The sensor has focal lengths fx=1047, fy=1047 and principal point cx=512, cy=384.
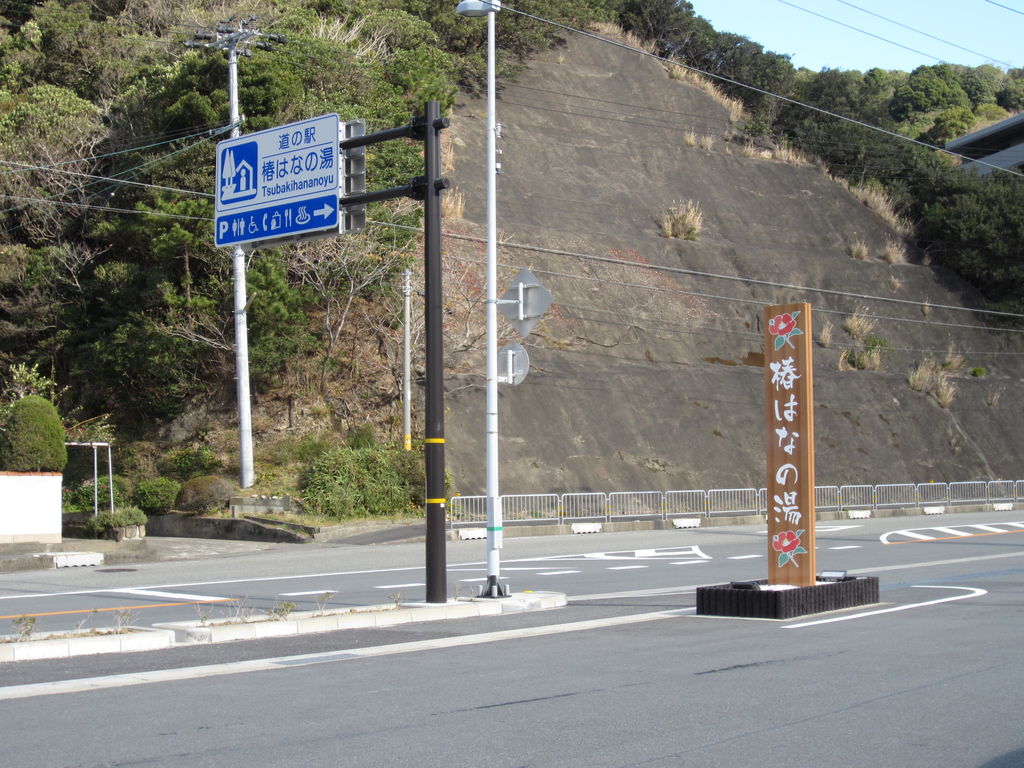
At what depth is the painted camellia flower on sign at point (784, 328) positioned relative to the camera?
12.6 meters

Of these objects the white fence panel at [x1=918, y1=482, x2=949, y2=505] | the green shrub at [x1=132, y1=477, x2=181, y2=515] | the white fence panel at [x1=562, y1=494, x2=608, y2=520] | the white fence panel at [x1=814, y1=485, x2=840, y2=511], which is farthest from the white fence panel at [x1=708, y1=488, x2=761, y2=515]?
the green shrub at [x1=132, y1=477, x2=181, y2=515]

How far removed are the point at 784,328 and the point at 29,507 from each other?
1768 centimetres

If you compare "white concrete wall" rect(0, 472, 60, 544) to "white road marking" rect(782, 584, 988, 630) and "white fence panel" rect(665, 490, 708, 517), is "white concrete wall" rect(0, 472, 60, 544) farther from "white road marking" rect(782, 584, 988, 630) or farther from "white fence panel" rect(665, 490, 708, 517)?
"white road marking" rect(782, 584, 988, 630)

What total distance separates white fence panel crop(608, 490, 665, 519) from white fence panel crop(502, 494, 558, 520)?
1.99 meters

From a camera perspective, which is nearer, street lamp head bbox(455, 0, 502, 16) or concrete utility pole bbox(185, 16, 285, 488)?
street lamp head bbox(455, 0, 502, 16)

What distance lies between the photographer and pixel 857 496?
118ft

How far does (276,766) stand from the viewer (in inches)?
235

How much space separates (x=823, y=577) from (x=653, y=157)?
43.3 meters

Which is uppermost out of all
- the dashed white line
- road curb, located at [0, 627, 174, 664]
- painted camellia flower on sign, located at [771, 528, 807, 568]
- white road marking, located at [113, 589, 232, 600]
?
painted camellia flower on sign, located at [771, 528, 807, 568]

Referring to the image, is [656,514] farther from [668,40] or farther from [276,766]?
[668,40]

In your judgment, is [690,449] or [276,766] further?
[690,449]

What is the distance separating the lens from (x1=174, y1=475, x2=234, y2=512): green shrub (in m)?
27.3

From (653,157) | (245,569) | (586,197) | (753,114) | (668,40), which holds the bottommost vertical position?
(245,569)

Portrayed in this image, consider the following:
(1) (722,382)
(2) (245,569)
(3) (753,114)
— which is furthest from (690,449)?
(3) (753,114)
